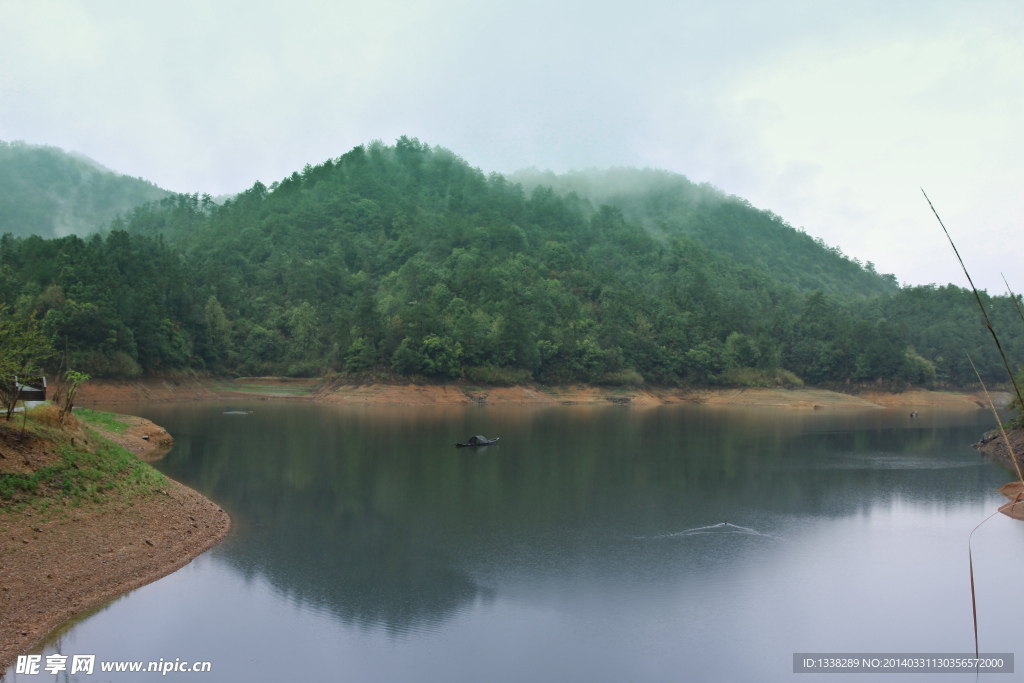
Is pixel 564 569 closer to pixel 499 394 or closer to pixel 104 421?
pixel 104 421

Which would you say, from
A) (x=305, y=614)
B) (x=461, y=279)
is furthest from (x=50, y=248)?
(x=305, y=614)

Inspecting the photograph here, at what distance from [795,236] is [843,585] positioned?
7142 inches

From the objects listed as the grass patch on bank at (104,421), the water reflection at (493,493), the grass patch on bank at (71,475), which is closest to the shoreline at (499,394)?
the water reflection at (493,493)

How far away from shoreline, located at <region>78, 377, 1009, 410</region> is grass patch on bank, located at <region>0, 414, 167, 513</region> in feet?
136

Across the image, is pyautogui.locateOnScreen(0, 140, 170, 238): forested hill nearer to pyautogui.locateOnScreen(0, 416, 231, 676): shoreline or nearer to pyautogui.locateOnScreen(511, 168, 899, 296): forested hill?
pyautogui.locateOnScreen(511, 168, 899, 296): forested hill

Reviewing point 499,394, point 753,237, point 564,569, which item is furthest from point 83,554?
point 753,237

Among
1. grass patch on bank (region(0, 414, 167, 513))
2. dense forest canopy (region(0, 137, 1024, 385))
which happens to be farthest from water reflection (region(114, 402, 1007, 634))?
dense forest canopy (region(0, 137, 1024, 385))

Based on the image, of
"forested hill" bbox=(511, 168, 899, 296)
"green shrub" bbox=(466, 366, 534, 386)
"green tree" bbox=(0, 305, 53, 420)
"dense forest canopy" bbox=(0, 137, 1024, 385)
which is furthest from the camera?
"forested hill" bbox=(511, 168, 899, 296)

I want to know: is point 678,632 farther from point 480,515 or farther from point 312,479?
point 312,479

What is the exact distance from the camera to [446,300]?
8744cm

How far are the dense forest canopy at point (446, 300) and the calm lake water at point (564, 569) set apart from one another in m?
28.6

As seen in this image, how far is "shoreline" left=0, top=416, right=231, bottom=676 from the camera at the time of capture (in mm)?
10914

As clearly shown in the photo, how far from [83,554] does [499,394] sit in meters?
61.5

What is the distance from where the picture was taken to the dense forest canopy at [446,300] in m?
64.4
